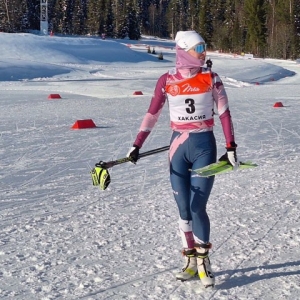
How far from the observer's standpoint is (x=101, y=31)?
86.6m

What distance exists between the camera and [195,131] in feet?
13.3

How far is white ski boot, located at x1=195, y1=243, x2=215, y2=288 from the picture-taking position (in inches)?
158

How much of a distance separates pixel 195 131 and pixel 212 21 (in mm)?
91499

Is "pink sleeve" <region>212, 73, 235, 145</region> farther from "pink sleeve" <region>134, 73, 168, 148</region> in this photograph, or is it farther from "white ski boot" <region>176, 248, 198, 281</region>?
"white ski boot" <region>176, 248, 198, 281</region>

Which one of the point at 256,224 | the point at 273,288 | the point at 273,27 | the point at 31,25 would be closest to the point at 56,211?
the point at 256,224

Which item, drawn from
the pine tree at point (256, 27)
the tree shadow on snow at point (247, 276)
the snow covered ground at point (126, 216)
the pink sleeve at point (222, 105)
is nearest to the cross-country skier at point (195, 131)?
the pink sleeve at point (222, 105)

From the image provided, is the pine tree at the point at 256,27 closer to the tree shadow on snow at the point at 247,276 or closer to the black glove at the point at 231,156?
the tree shadow on snow at the point at 247,276

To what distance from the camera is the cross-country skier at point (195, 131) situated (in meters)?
4.02

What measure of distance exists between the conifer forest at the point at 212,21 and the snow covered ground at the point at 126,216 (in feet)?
206

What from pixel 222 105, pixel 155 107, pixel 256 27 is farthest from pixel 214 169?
pixel 256 27

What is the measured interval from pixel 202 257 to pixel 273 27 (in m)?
80.9

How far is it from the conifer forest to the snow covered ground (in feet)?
206

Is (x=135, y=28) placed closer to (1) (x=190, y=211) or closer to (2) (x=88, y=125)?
(2) (x=88, y=125)

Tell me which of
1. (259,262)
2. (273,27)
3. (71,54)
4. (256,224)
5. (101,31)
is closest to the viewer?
(259,262)
